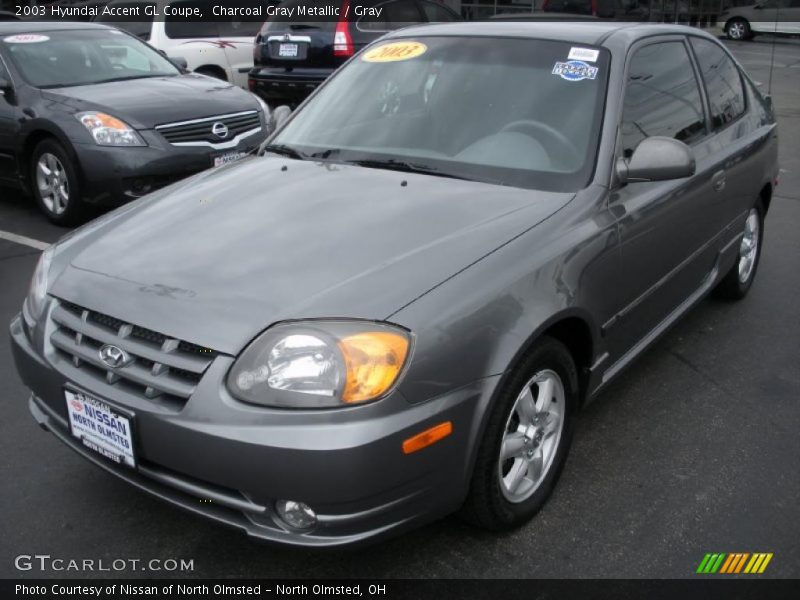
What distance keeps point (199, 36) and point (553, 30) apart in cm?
858

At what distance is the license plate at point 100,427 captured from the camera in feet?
7.67

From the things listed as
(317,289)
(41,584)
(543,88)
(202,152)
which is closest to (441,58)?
(543,88)

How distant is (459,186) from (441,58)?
2.74 feet

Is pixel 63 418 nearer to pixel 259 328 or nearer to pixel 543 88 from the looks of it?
pixel 259 328

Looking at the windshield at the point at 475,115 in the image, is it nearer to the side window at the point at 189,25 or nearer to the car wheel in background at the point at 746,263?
the car wheel in background at the point at 746,263

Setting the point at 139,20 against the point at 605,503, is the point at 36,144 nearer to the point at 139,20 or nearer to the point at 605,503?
Result: the point at 139,20

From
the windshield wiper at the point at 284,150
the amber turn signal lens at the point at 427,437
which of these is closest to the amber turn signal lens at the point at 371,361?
the amber turn signal lens at the point at 427,437

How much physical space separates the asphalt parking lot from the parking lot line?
209cm

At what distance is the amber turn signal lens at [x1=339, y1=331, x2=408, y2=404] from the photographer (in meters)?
2.14

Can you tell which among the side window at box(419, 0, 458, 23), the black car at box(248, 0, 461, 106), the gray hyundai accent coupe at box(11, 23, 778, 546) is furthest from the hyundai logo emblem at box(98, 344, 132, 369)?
the side window at box(419, 0, 458, 23)

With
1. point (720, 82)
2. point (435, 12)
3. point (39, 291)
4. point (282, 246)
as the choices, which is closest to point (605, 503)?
point (282, 246)

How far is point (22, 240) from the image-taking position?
615 cm

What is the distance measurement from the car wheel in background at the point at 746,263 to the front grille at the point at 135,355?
11.4 feet

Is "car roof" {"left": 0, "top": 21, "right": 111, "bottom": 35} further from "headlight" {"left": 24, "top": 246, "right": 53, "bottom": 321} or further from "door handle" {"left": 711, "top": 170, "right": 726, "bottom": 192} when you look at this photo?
"door handle" {"left": 711, "top": 170, "right": 726, "bottom": 192}
